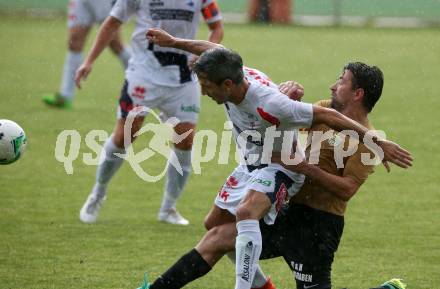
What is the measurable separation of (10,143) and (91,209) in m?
1.66

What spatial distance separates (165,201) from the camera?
8500 millimetres

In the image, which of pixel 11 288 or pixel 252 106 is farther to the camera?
pixel 11 288


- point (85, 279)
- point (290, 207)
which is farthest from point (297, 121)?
point (85, 279)

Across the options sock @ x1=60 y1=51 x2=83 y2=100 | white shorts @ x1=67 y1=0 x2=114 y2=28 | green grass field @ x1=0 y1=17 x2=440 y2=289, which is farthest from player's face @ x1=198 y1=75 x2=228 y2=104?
white shorts @ x1=67 y1=0 x2=114 y2=28

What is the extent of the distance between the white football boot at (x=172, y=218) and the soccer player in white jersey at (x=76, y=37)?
5.46m

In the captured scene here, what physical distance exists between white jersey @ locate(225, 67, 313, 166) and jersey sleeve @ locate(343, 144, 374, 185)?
36 cm

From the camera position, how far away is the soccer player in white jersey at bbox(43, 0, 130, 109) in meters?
13.6

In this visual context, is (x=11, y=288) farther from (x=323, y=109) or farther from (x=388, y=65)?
(x=388, y=65)

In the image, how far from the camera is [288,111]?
5.57m

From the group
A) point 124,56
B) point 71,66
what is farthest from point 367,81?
point 124,56

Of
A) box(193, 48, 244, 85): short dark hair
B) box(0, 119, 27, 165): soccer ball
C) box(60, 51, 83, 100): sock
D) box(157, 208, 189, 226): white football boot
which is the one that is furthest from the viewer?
box(60, 51, 83, 100): sock

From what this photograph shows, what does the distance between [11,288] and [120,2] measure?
2.98m

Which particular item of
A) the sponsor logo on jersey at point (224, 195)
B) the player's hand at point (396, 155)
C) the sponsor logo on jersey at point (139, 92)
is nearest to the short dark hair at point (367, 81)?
the player's hand at point (396, 155)

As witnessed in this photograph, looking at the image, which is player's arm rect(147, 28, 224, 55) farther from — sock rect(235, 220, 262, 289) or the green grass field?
the green grass field
